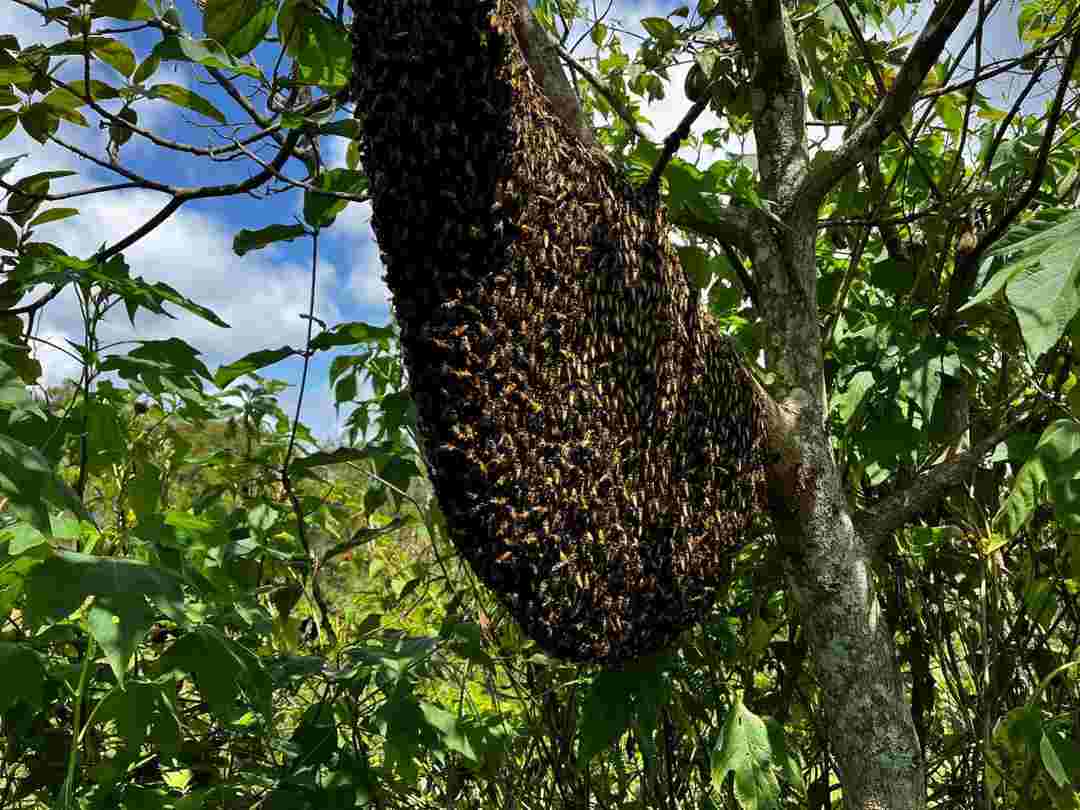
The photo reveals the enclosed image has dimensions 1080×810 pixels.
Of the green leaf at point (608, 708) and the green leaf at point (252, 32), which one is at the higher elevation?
the green leaf at point (252, 32)

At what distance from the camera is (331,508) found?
255 centimetres

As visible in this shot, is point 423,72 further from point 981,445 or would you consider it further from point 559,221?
point 981,445

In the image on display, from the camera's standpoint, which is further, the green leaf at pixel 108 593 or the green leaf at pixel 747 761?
the green leaf at pixel 747 761

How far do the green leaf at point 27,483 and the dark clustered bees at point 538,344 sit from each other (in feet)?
1.44

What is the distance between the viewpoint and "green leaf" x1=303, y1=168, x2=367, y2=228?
5.92 feet

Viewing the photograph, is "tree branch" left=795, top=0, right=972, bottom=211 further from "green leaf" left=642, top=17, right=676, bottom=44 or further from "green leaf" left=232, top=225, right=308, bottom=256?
"green leaf" left=232, top=225, right=308, bottom=256

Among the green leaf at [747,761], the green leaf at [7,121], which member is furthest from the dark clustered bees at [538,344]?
the green leaf at [7,121]

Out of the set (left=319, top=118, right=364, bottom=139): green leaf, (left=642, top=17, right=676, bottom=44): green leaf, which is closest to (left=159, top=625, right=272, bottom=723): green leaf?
(left=319, top=118, right=364, bottom=139): green leaf

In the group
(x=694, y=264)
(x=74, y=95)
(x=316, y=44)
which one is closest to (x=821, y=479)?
(x=694, y=264)

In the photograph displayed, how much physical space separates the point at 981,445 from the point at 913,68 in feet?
2.13

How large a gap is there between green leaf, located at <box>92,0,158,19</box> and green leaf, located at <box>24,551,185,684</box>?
1.06m

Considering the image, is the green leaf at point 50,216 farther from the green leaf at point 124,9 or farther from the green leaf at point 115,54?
the green leaf at point 124,9

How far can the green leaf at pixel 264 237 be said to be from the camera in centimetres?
184

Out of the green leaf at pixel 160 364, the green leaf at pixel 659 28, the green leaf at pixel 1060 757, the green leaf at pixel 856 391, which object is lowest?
the green leaf at pixel 1060 757
